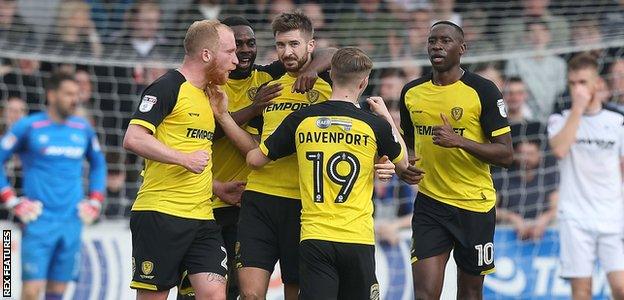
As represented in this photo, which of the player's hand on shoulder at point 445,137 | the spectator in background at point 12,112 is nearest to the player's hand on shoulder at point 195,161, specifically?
the player's hand on shoulder at point 445,137

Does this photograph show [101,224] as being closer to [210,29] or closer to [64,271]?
[64,271]

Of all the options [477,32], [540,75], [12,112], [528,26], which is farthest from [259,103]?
[528,26]

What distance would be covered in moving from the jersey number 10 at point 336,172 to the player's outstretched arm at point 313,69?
1.87 feet

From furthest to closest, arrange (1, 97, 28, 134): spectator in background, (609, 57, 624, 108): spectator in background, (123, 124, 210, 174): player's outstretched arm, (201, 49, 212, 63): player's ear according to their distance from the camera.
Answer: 1. (609, 57, 624, 108): spectator in background
2. (1, 97, 28, 134): spectator in background
3. (201, 49, 212, 63): player's ear
4. (123, 124, 210, 174): player's outstretched arm

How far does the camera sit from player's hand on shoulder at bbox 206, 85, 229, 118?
8.09 m

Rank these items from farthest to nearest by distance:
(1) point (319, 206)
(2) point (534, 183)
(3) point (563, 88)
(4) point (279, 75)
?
(3) point (563, 88) < (2) point (534, 183) < (4) point (279, 75) < (1) point (319, 206)

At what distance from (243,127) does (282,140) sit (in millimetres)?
881

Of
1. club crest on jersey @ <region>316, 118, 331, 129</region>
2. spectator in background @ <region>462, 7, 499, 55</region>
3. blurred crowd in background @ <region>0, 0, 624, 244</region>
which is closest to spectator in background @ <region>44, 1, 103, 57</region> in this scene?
blurred crowd in background @ <region>0, 0, 624, 244</region>

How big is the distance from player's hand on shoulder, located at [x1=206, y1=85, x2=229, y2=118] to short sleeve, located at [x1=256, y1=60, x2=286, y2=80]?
2.03 feet

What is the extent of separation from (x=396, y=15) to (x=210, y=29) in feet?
21.8

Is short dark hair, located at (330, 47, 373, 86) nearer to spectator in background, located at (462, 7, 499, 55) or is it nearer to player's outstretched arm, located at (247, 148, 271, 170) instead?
player's outstretched arm, located at (247, 148, 271, 170)

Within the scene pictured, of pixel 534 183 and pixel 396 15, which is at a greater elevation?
pixel 396 15

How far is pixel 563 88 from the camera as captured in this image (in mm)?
14141

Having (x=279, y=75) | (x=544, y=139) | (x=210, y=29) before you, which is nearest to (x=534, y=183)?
(x=544, y=139)
